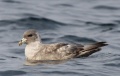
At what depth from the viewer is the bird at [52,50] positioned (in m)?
17.3

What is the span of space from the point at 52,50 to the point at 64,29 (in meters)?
5.90

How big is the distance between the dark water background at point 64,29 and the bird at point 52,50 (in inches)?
9.3

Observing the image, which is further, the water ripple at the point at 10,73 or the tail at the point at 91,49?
the tail at the point at 91,49

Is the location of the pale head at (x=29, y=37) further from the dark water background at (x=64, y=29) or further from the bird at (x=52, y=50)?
the dark water background at (x=64, y=29)

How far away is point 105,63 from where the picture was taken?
1694 centimetres

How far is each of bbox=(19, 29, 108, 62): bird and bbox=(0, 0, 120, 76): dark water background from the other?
237mm

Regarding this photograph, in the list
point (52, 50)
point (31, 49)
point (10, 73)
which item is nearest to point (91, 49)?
point (52, 50)

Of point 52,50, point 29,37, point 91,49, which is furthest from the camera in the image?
point 29,37

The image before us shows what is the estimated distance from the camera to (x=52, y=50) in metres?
17.3

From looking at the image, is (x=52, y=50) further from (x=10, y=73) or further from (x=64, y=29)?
Answer: (x=64, y=29)

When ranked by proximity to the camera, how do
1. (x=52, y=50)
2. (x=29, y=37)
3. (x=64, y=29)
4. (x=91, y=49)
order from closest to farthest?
(x=52, y=50), (x=91, y=49), (x=29, y=37), (x=64, y=29)

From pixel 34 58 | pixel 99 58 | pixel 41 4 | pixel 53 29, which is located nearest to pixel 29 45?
pixel 34 58

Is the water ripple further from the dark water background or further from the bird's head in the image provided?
the bird's head

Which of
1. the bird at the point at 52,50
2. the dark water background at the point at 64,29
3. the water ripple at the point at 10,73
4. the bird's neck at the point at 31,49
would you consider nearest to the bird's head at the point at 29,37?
the bird at the point at 52,50
